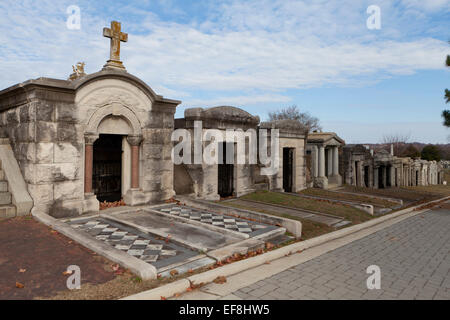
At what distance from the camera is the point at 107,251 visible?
5051 millimetres

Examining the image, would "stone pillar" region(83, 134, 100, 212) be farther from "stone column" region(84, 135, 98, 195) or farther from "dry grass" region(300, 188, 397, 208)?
"dry grass" region(300, 188, 397, 208)

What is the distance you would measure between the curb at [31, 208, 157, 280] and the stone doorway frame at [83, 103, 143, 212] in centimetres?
133

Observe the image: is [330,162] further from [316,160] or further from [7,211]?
[7,211]

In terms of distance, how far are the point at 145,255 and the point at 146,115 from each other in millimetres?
5172

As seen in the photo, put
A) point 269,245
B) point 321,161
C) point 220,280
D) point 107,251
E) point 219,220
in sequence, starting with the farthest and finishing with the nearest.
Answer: point 321,161 < point 219,220 < point 269,245 < point 107,251 < point 220,280

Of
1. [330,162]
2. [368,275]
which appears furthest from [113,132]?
[330,162]

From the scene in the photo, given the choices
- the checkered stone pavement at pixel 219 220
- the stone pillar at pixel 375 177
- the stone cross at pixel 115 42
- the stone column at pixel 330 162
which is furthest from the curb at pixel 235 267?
the stone pillar at pixel 375 177

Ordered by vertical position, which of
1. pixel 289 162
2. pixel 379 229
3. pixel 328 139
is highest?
pixel 328 139

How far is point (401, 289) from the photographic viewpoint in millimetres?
4367

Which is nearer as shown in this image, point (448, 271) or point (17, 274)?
point (17, 274)

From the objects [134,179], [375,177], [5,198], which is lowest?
[375,177]

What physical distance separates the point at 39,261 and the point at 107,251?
0.97m
